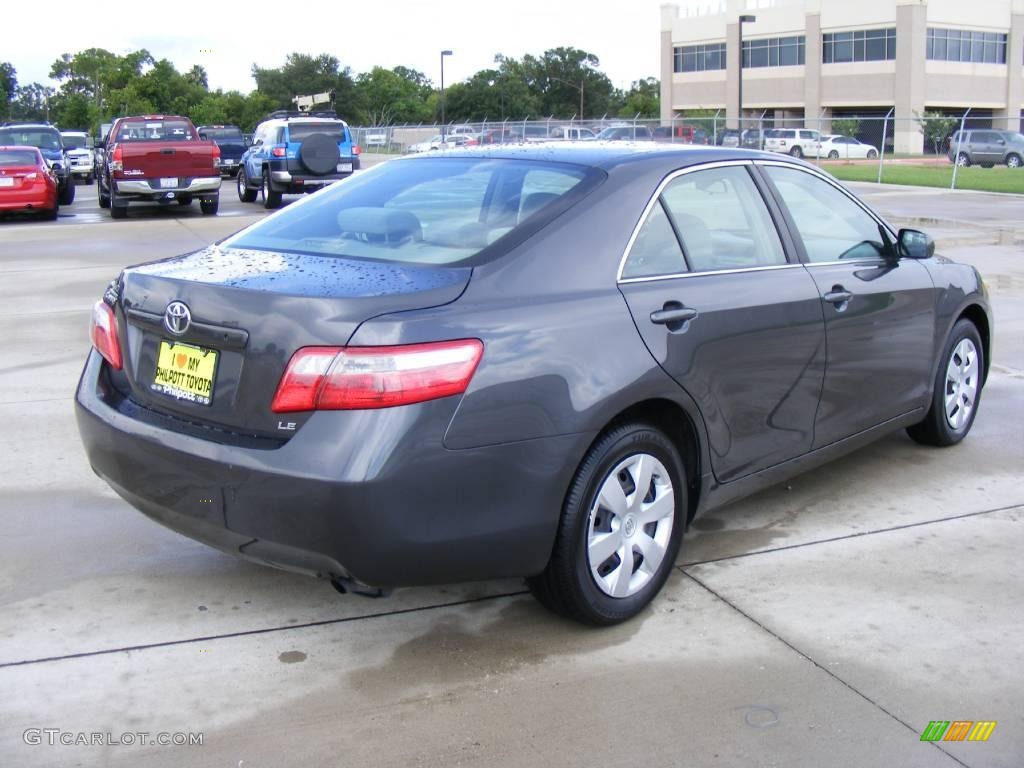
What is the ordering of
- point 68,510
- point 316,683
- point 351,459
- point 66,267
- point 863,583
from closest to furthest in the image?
point 351,459 → point 316,683 → point 863,583 → point 68,510 → point 66,267

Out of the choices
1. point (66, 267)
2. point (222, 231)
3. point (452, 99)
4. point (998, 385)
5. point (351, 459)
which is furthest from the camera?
point (452, 99)

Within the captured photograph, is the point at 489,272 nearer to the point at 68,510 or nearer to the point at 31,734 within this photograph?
the point at 31,734

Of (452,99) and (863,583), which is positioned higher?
(452,99)

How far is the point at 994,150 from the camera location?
139ft

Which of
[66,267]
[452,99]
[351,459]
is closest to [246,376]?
[351,459]

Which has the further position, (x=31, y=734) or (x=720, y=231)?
(x=720, y=231)

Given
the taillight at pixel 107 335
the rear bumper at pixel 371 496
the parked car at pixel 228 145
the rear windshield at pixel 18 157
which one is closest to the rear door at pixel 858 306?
the rear bumper at pixel 371 496

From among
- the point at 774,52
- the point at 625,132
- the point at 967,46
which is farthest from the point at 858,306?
the point at 774,52

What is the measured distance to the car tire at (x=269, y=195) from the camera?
23484mm

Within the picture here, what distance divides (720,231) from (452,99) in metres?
101

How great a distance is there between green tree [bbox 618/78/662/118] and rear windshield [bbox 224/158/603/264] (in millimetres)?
94918

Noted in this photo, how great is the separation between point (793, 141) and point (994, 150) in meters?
9.64

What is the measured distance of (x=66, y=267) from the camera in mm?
14047

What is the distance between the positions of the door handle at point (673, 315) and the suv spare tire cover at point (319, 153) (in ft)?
64.2
